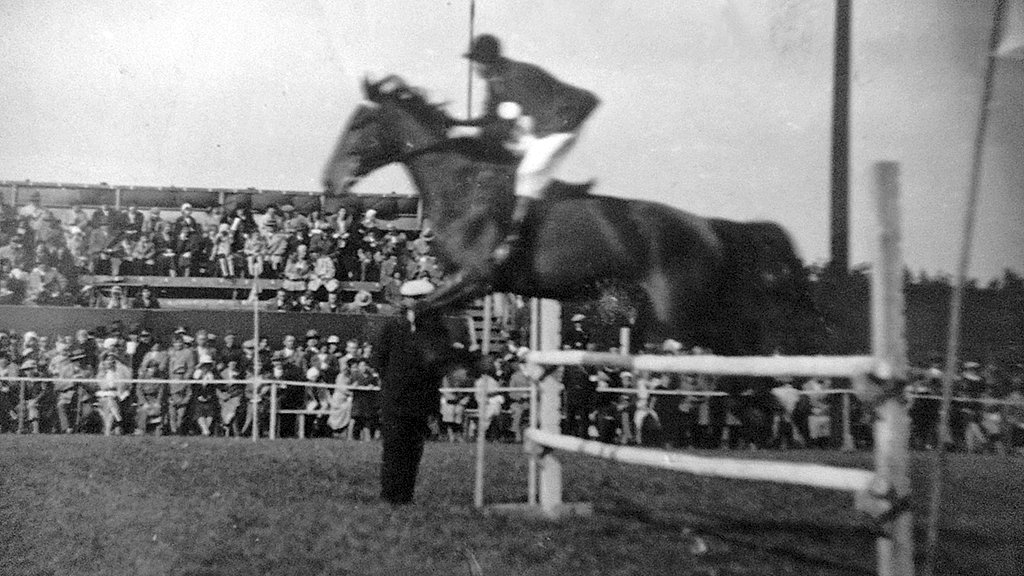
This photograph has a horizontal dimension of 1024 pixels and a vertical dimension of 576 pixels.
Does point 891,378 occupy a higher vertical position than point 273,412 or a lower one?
higher

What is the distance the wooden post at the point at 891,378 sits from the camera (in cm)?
299

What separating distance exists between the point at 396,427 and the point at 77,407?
8401 millimetres

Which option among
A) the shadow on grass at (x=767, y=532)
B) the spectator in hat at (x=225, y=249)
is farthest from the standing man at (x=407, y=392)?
the spectator in hat at (x=225, y=249)

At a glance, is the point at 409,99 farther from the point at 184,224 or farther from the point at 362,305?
the point at 184,224

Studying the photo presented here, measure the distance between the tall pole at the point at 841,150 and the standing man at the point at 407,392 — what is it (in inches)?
129

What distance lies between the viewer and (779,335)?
20.8ft

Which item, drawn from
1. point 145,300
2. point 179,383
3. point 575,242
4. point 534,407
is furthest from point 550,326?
point 145,300

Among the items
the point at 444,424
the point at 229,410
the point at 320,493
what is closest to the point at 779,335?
the point at 320,493

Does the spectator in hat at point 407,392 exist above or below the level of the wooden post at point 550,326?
below

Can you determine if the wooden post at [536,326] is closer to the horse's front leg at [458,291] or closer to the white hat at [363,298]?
the horse's front leg at [458,291]

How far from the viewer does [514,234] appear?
6258 mm

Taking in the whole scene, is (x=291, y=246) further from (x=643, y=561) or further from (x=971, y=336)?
(x=643, y=561)

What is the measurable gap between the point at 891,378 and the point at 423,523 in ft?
8.88

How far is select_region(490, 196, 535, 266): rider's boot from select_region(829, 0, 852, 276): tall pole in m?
2.39
